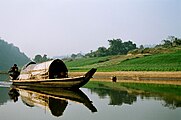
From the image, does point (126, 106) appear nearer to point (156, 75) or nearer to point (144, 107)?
point (144, 107)

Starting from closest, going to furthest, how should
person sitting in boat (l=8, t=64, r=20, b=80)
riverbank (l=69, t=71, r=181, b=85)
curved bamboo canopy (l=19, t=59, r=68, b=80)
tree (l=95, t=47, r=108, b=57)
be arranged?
curved bamboo canopy (l=19, t=59, r=68, b=80) → person sitting in boat (l=8, t=64, r=20, b=80) → riverbank (l=69, t=71, r=181, b=85) → tree (l=95, t=47, r=108, b=57)

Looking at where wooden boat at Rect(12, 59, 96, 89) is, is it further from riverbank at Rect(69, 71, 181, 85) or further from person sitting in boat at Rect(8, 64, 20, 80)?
riverbank at Rect(69, 71, 181, 85)

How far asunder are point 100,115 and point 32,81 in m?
13.9

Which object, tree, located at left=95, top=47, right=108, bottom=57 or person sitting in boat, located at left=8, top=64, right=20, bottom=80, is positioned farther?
tree, located at left=95, top=47, right=108, bottom=57

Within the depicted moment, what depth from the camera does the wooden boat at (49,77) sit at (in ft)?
73.5

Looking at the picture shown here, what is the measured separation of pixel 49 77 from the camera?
81.3ft

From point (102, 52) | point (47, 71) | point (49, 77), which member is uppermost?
point (102, 52)

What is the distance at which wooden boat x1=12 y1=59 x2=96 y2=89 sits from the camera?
73.5 ft

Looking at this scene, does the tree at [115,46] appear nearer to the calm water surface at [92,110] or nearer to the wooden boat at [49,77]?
the wooden boat at [49,77]

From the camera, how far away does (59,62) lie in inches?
1045

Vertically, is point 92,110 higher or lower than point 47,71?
lower

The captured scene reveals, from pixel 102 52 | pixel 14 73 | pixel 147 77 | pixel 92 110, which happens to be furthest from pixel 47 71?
pixel 102 52

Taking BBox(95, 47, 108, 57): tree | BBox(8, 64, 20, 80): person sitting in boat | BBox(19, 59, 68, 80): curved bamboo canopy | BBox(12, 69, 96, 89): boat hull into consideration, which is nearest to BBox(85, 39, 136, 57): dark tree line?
BBox(95, 47, 108, 57): tree

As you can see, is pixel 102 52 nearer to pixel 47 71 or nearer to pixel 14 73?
pixel 14 73
